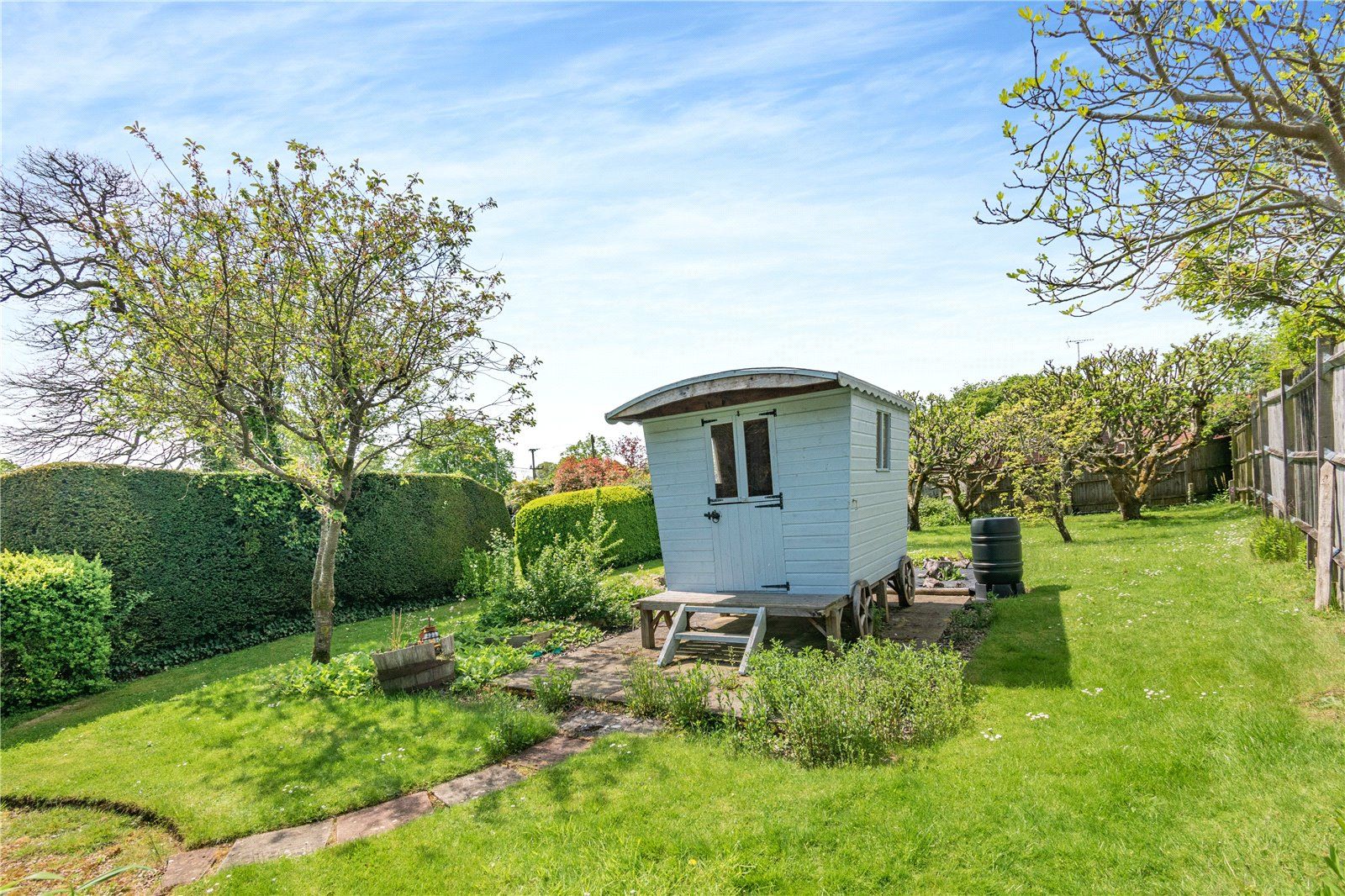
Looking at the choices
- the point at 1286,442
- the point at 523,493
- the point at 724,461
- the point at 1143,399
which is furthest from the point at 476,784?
the point at 523,493

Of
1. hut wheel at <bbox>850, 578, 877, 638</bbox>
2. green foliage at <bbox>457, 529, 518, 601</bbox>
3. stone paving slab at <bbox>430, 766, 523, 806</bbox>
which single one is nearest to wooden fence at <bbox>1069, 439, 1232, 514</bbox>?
hut wheel at <bbox>850, 578, 877, 638</bbox>

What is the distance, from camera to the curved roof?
6588 millimetres

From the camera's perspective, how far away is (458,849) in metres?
3.46

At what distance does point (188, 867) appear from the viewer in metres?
3.56

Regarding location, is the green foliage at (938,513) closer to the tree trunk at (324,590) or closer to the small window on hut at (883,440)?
the small window on hut at (883,440)

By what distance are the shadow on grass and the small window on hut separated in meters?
2.18

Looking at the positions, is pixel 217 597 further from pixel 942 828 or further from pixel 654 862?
pixel 942 828

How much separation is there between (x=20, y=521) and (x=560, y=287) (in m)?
Answer: 6.91

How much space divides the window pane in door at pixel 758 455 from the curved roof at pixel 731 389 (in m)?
0.29

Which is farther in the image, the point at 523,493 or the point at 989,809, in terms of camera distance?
the point at 523,493

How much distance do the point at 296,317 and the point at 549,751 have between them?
5.02m

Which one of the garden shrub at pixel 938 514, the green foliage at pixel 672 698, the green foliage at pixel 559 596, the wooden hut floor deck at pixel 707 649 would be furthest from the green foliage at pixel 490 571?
the garden shrub at pixel 938 514

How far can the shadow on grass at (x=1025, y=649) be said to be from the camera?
5.55 m

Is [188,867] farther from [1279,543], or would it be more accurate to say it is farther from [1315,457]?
[1279,543]
